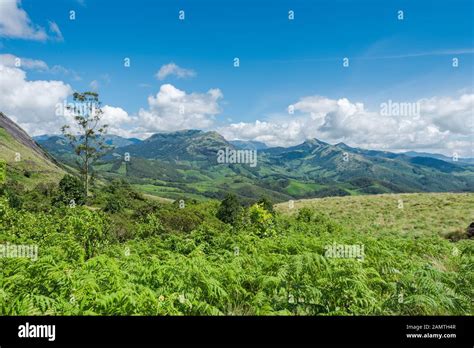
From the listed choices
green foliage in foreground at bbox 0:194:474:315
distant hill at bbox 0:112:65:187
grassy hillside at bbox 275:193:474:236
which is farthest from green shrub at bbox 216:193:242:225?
distant hill at bbox 0:112:65:187

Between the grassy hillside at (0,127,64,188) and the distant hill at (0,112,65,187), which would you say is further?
the distant hill at (0,112,65,187)

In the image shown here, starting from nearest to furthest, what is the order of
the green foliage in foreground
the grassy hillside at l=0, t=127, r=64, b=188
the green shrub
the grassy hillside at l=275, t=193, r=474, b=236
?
the green foliage in foreground, the green shrub, the grassy hillside at l=275, t=193, r=474, b=236, the grassy hillside at l=0, t=127, r=64, b=188

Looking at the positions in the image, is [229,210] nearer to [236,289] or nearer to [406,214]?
[406,214]

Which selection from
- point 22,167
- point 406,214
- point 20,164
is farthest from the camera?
point 20,164

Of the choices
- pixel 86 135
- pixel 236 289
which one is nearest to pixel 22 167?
pixel 86 135

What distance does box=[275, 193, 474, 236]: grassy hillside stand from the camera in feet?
95.3

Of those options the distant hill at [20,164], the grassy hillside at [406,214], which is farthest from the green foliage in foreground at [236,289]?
the distant hill at [20,164]

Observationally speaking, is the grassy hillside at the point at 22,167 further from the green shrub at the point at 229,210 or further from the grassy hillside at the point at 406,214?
the grassy hillside at the point at 406,214

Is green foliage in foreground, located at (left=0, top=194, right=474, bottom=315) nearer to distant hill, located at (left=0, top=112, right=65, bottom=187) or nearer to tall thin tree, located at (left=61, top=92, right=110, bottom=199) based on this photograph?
tall thin tree, located at (left=61, top=92, right=110, bottom=199)

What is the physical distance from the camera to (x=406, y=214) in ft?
121

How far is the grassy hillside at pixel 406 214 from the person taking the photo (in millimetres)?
29047

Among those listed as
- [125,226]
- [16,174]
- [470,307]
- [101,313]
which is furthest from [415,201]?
[16,174]

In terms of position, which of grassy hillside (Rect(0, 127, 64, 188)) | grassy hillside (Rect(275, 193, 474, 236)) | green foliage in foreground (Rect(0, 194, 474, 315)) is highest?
grassy hillside (Rect(0, 127, 64, 188))

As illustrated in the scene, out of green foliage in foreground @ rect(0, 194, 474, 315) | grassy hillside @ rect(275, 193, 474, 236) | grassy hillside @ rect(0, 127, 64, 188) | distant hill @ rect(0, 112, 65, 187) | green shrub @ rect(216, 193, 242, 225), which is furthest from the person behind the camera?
distant hill @ rect(0, 112, 65, 187)
